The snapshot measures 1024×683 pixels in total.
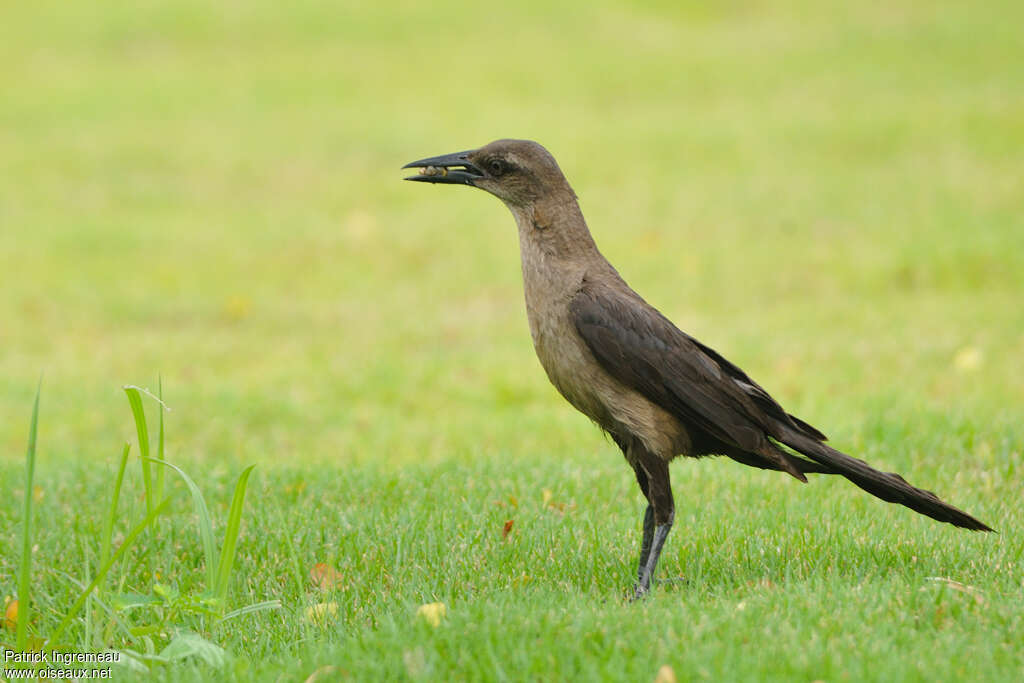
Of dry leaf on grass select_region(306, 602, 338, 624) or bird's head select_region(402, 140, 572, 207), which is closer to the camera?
dry leaf on grass select_region(306, 602, 338, 624)

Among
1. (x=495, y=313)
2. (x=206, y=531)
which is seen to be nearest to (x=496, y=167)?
(x=206, y=531)

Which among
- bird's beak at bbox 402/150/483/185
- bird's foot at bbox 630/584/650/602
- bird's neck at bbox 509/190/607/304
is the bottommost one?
bird's foot at bbox 630/584/650/602

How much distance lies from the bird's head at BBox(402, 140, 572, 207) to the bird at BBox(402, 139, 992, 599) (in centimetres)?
16

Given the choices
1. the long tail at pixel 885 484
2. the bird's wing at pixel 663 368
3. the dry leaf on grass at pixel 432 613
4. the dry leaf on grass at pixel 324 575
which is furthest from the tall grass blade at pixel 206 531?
the long tail at pixel 885 484

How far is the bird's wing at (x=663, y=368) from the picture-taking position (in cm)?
420

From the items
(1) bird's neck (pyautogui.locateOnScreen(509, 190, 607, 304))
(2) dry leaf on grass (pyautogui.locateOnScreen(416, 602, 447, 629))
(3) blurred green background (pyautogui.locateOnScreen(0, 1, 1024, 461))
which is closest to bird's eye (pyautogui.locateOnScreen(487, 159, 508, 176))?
(1) bird's neck (pyautogui.locateOnScreen(509, 190, 607, 304))

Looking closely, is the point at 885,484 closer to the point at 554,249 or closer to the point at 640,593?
the point at 640,593

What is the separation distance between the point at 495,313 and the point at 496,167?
7270 millimetres

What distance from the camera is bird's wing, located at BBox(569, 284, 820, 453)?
420cm

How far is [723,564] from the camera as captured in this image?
14.6 feet

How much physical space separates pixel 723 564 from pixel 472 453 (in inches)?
106

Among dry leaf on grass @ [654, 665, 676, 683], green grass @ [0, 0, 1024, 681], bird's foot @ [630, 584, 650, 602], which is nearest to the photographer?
dry leaf on grass @ [654, 665, 676, 683]

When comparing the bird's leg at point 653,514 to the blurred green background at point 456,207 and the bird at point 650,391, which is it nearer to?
the bird at point 650,391

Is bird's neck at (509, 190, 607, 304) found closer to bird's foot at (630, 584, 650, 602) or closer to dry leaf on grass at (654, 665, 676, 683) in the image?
bird's foot at (630, 584, 650, 602)
